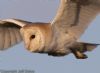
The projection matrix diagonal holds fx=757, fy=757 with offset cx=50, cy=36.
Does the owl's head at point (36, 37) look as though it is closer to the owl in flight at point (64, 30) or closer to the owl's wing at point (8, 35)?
the owl in flight at point (64, 30)

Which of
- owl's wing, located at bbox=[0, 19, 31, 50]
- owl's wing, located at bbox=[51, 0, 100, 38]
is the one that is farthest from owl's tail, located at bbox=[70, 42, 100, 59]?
owl's wing, located at bbox=[0, 19, 31, 50]

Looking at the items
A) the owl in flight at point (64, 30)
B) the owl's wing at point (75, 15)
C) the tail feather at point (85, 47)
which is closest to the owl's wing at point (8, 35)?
the owl in flight at point (64, 30)

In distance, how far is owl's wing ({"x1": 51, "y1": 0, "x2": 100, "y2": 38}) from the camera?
35.6ft

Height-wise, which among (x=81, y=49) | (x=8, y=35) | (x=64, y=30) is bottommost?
(x=8, y=35)

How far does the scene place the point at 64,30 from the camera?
11.2 m

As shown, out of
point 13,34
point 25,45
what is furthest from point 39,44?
point 13,34

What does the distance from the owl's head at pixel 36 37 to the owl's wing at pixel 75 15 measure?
325mm

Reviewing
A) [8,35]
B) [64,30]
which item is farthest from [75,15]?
[8,35]

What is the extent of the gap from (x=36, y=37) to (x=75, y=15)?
855 millimetres

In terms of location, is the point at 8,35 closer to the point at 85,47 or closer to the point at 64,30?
the point at 64,30

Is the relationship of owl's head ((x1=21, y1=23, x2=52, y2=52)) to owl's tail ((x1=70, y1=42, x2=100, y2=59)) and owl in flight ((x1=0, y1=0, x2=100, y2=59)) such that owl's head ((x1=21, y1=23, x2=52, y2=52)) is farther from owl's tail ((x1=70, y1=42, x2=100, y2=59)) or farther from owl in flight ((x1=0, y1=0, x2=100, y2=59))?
owl's tail ((x1=70, y1=42, x2=100, y2=59))

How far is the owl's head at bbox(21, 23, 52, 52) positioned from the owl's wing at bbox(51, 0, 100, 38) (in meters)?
0.33

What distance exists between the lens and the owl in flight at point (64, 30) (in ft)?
34.9

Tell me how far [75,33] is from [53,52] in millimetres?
481
